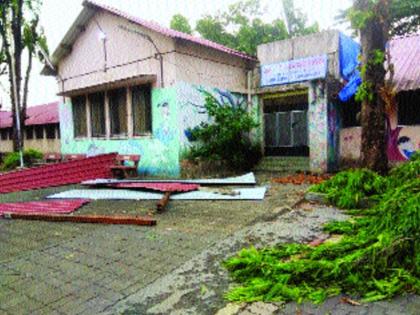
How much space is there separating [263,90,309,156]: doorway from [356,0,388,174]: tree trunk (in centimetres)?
535

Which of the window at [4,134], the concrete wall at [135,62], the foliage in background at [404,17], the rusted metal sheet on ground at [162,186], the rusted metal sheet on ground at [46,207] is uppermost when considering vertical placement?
the foliage in background at [404,17]

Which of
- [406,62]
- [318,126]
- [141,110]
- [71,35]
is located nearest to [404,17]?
[406,62]

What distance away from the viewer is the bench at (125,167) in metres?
11.6

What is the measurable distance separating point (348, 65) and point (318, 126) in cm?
251

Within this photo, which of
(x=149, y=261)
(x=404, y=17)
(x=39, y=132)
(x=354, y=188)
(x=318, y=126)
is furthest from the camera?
(x=39, y=132)

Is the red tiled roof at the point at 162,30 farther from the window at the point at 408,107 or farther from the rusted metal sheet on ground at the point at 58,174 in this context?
the window at the point at 408,107

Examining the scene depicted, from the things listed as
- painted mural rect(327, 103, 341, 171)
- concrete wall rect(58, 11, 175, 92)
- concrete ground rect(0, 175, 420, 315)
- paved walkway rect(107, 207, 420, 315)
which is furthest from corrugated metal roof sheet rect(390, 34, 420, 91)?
paved walkway rect(107, 207, 420, 315)

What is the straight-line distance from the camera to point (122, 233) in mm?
5117

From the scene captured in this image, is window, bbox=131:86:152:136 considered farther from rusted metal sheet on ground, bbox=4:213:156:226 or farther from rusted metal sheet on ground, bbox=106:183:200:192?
rusted metal sheet on ground, bbox=4:213:156:226

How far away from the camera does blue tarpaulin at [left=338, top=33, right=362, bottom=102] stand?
1095cm

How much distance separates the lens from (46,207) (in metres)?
7.09

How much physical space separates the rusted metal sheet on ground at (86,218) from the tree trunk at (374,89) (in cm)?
473

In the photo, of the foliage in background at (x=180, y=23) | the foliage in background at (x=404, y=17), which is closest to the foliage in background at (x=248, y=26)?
the foliage in background at (x=180, y=23)

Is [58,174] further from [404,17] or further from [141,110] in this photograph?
[404,17]
